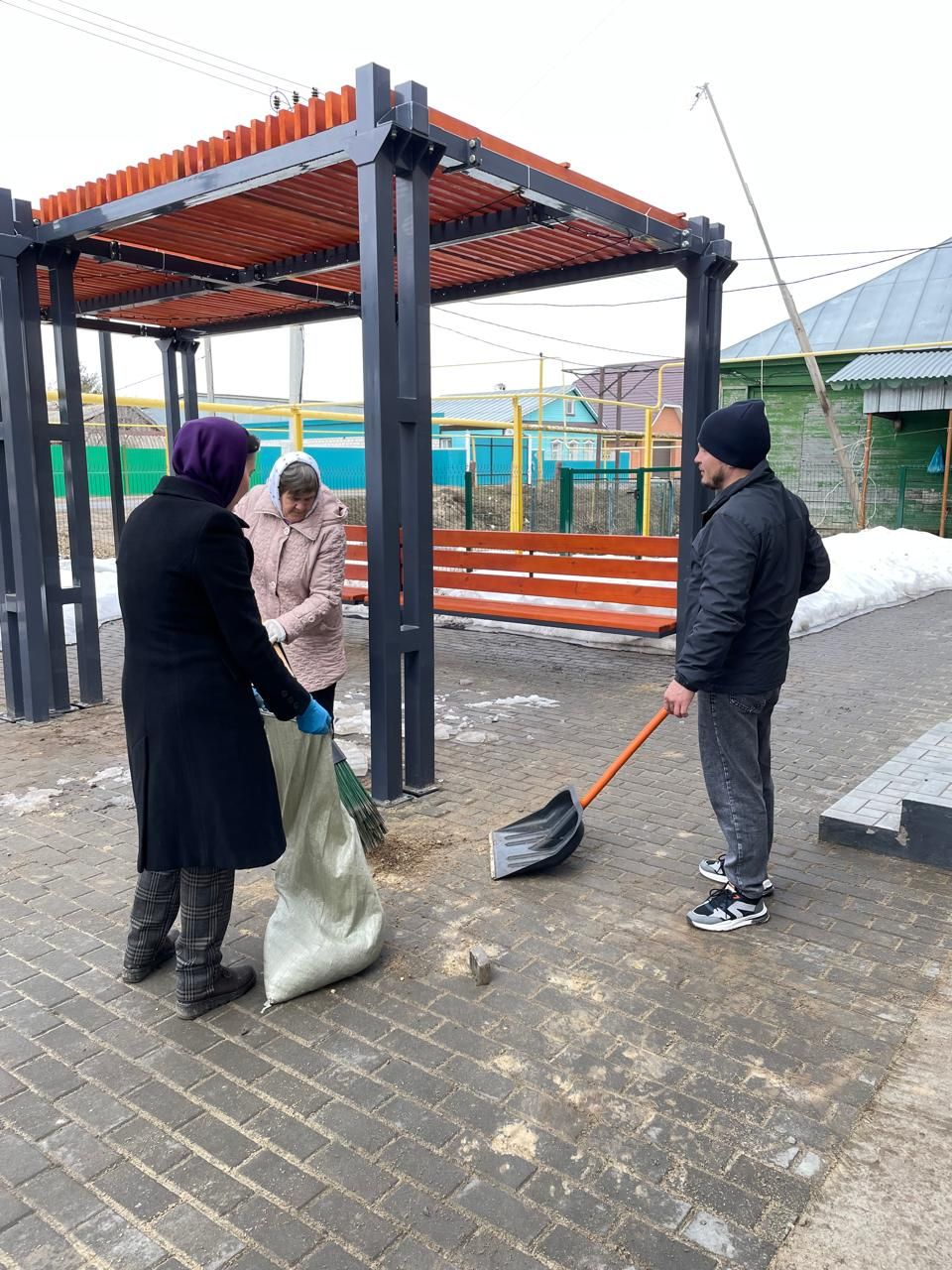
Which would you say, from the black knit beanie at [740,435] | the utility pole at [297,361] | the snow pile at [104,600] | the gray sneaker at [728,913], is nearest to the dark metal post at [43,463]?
the snow pile at [104,600]

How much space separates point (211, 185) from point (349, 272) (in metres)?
2.79

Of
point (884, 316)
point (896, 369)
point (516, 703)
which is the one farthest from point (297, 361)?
point (516, 703)

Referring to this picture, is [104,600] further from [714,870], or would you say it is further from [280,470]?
[714,870]

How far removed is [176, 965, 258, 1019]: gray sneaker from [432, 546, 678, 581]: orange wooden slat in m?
5.04

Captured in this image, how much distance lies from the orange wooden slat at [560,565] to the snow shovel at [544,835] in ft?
13.0

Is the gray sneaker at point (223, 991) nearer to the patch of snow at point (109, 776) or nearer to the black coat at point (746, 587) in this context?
the black coat at point (746, 587)

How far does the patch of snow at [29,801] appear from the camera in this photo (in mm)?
4625

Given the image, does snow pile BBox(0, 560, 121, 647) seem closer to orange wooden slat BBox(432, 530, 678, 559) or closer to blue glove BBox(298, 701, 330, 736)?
orange wooden slat BBox(432, 530, 678, 559)

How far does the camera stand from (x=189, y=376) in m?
9.87

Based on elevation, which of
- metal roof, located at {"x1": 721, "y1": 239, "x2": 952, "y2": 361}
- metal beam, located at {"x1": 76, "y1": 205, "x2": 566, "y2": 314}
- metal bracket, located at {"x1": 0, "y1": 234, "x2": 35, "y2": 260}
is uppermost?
metal roof, located at {"x1": 721, "y1": 239, "x2": 952, "y2": 361}

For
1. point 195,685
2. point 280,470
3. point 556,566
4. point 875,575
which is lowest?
point 875,575

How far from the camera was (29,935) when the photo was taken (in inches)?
133

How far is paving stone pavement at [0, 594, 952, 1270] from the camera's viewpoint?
6.76 feet

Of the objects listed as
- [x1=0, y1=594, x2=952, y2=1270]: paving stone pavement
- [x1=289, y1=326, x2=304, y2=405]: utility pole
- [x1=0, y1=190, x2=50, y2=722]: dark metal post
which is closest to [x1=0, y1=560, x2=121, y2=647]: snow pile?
[x1=0, y1=190, x2=50, y2=722]: dark metal post
